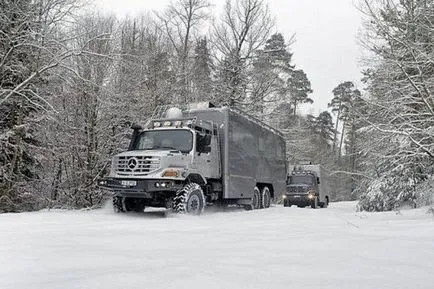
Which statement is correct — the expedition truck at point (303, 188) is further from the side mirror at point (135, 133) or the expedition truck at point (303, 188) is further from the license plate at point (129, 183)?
the license plate at point (129, 183)

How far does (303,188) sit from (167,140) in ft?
55.4

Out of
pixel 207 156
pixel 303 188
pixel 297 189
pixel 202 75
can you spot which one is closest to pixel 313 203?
pixel 303 188

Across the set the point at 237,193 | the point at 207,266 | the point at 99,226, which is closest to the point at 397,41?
the point at 237,193

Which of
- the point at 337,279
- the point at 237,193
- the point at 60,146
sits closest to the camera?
the point at 337,279

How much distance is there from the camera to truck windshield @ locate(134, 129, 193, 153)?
12242 mm

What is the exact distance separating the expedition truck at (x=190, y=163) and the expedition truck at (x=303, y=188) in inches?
457

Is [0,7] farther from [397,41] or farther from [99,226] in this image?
[397,41]

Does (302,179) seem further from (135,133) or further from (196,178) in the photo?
(135,133)

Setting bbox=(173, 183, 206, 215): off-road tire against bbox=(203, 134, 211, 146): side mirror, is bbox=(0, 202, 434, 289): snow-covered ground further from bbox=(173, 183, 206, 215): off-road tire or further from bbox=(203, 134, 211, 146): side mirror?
bbox=(203, 134, 211, 146): side mirror

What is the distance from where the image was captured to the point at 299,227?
8414 mm

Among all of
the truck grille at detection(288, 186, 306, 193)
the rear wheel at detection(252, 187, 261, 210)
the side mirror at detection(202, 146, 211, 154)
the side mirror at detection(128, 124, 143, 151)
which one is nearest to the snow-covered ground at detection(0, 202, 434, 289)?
the side mirror at detection(202, 146, 211, 154)

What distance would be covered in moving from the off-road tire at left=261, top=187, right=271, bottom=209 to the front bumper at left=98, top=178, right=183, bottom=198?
19.6 ft

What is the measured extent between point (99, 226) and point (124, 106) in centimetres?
1157

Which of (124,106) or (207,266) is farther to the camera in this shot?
(124,106)
